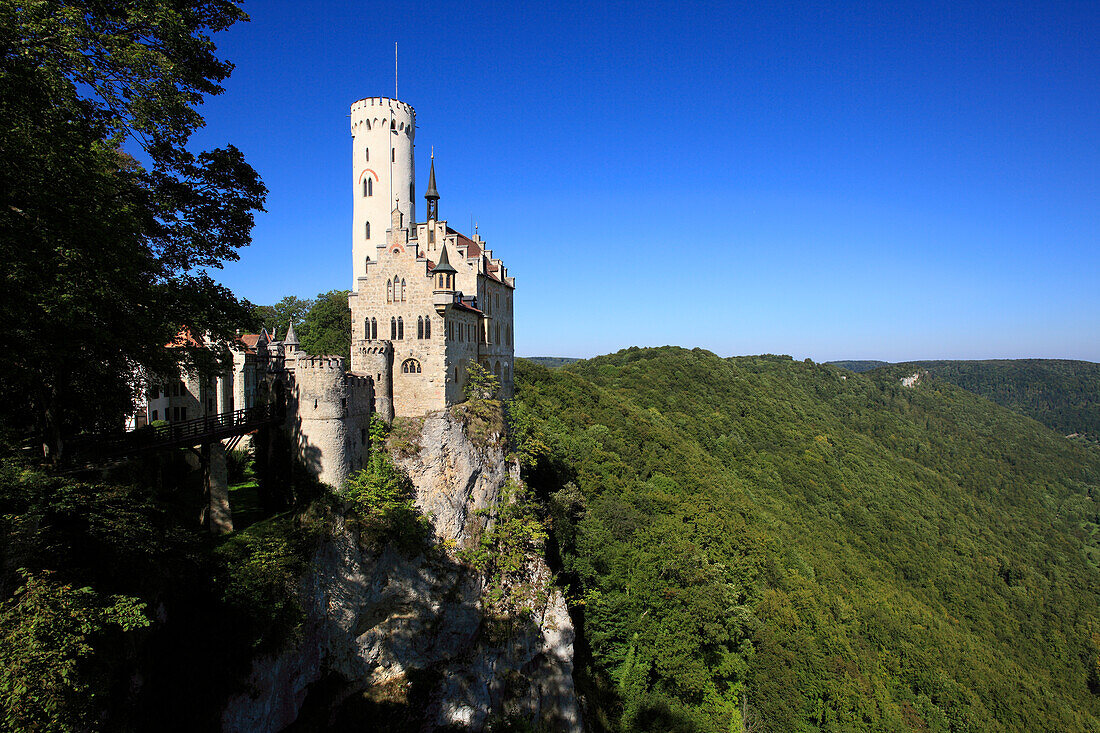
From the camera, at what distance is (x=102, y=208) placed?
11398 millimetres

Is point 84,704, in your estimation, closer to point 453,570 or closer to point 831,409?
point 453,570

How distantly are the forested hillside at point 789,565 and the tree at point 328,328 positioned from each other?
17.1 m

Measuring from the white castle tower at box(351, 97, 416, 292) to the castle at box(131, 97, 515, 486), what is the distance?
2.4 inches

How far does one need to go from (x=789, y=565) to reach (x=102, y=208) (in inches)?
1987

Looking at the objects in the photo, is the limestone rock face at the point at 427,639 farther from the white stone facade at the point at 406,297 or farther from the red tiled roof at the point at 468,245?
the red tiled roof at the point at 468,245

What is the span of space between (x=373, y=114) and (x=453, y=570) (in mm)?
26012

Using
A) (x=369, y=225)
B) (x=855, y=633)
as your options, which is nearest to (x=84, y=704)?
(x=369, y=225)

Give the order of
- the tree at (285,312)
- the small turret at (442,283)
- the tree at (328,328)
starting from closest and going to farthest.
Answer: the small turret at (442,283)
the tree at (328,328)
the tree at (285,312)

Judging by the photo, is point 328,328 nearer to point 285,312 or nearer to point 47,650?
point 285,312

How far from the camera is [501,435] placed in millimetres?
28844

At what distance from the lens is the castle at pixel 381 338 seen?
22.3 metres

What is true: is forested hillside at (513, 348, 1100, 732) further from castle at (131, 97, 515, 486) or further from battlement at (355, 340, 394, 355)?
battlement at (355, 340, 394, 355)

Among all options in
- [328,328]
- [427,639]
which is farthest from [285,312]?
[427,639]

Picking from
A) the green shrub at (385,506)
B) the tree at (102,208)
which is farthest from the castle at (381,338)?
the tree at (102,208)
